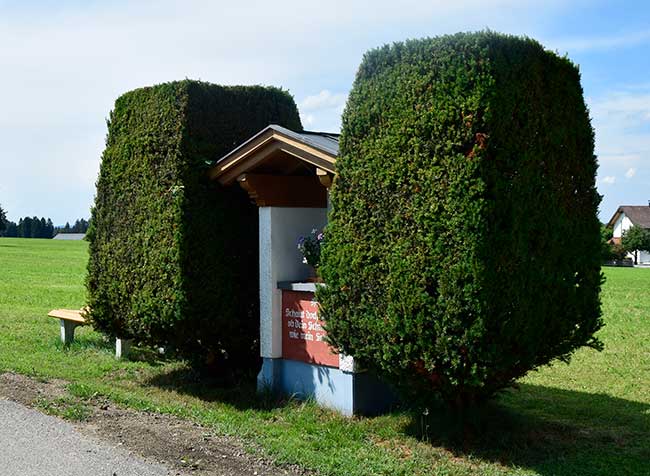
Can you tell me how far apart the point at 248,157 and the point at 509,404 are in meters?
4.40

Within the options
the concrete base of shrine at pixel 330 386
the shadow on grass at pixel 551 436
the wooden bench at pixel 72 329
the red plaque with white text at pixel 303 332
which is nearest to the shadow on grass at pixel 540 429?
the shadow on grass at pixel 551 436

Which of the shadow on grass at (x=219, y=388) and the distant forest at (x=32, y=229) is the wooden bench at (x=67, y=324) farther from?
the distant forest at (x=32, y=229)

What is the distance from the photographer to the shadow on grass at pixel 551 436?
7.57m

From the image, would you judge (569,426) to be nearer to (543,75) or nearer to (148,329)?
(543,75)

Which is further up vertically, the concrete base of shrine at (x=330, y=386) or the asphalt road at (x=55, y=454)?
the concrete base of shrine at (x=330, y=386)

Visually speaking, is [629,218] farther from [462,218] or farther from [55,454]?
[55,454]

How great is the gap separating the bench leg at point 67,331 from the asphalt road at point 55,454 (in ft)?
18.8

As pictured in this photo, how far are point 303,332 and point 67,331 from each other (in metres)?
6.57

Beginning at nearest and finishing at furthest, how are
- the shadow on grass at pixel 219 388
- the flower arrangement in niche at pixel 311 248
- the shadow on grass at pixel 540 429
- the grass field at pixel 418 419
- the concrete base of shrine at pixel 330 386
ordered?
the grass field at pixel 418 419
the shadow on grass at pixel 540 429
the concrete base of shrine at pixel 330 386
the flower arrangement in niche at pixel 311 248
the shadow on grass at pixel 219 388

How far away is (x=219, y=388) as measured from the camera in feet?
35.2

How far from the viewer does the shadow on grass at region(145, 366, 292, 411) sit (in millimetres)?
9773

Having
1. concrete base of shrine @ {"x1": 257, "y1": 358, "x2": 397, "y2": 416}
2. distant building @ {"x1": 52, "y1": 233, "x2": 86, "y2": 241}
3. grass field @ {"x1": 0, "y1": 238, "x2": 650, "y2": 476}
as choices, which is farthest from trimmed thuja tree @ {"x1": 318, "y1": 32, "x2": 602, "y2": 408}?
distant building @ {"x1": 52, "y1": 233, "x2": 86, "y2": 241}

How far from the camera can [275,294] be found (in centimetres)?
992

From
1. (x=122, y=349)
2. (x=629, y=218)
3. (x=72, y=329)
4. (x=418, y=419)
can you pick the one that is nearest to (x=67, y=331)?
(x=72, y=329)
